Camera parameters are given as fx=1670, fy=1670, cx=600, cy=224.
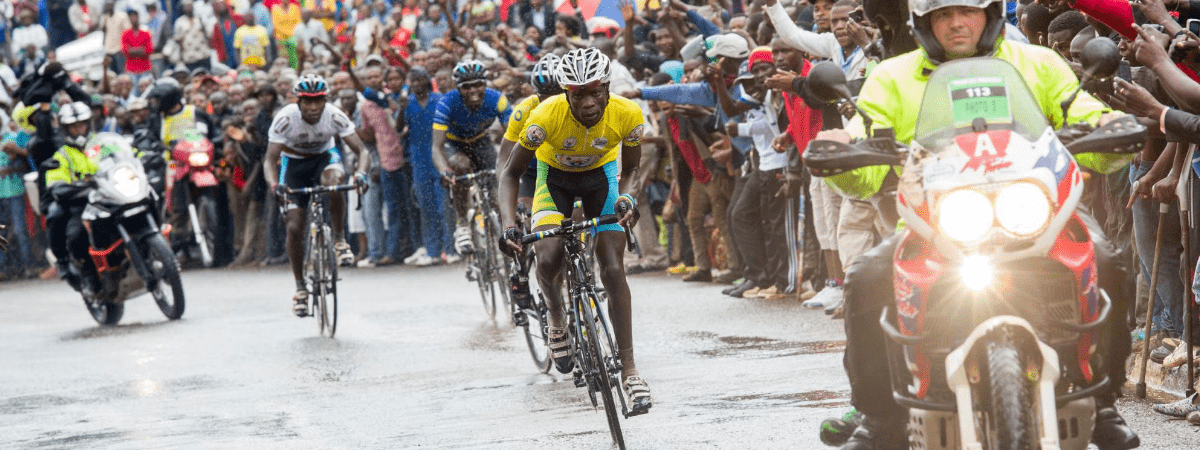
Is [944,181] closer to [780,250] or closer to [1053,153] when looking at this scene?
[1053,153]

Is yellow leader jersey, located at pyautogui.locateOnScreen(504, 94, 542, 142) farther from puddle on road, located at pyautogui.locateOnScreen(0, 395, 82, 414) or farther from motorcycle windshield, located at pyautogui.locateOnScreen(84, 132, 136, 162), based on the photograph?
motorcycle windshield, located at pyautogui.locateOnScreen(84, 132, 136, 162)

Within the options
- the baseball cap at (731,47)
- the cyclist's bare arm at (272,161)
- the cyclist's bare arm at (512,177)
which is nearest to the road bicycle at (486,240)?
the cyclist's bare arm at (272,161)

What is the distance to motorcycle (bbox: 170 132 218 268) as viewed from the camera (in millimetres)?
23672

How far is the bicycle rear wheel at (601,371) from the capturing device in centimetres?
754

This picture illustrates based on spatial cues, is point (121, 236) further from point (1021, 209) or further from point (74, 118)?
point (1021, 209)

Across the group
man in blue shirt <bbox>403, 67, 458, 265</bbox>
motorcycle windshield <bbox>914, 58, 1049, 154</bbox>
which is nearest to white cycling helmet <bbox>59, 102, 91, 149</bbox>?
man in blue shirt <bbox>403, 67, 458, 265</bbox>

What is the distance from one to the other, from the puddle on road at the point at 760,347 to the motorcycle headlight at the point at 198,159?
13133 millimetres

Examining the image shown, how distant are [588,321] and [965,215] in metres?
3.39

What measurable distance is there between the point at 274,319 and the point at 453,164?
2915mm

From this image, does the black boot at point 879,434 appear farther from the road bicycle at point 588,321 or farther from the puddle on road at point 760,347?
the puddle on road at point 760,347

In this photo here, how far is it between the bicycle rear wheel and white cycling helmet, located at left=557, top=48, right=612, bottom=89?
112 cm

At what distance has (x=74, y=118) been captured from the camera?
54.3 ft

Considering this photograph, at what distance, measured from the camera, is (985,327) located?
4.81 metres

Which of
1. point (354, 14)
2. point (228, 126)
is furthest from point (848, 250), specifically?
point (354, 14)
